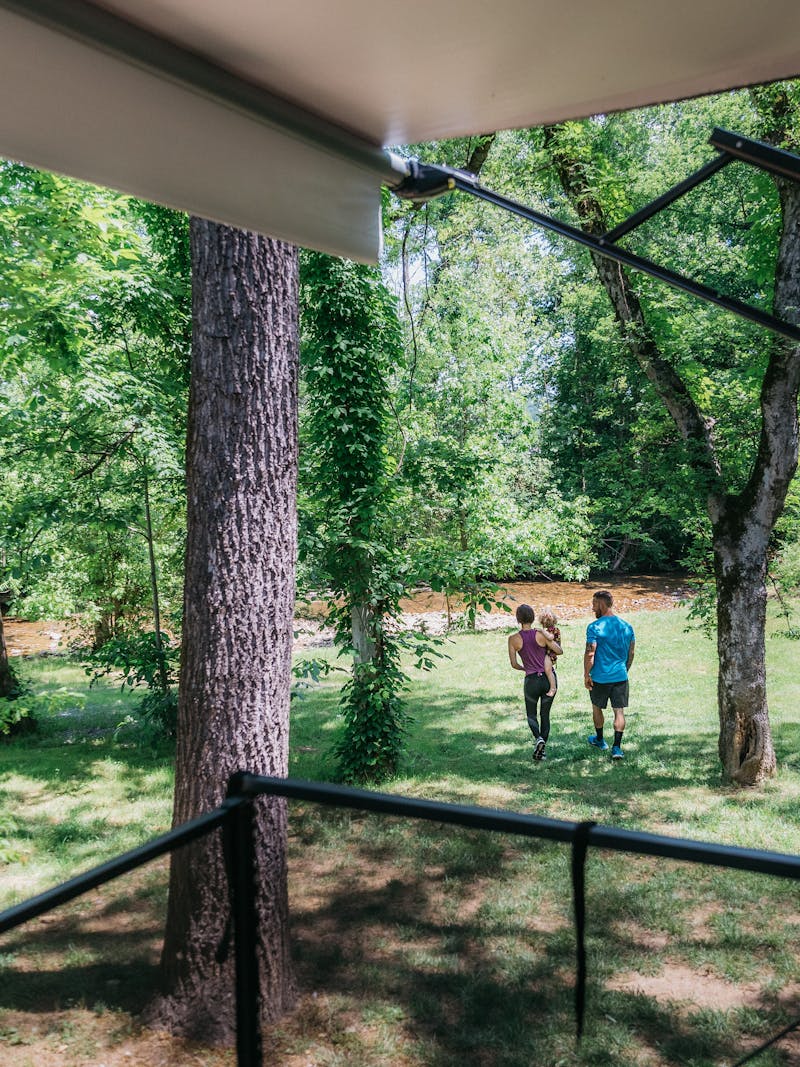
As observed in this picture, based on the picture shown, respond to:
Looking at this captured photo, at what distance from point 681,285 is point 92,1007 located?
77.4 inches

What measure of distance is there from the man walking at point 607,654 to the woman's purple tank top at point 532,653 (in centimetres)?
47

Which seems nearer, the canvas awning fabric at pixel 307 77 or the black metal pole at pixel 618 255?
the canvas awning fabric at pixel 307 77

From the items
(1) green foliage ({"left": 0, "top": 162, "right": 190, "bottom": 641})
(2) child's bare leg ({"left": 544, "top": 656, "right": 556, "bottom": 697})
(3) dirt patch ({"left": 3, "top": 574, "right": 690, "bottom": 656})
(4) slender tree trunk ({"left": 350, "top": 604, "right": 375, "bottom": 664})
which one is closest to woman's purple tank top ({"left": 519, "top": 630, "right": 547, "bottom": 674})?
(2) child's bare leg ({"left": 544, "top": 656, "right": 556, "bottom": 697})

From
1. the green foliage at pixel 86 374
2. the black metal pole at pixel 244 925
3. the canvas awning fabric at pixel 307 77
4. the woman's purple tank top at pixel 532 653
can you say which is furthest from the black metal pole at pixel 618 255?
the woman's purple tank top at pixel 532 653

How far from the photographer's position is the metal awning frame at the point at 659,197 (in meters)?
1.69

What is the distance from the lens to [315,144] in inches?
72.6

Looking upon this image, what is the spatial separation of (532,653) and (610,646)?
2.58ft

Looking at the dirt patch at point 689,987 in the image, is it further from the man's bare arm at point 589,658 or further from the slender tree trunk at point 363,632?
the man's bare arm at point 589,658

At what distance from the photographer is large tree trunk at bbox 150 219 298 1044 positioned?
12.8 ft

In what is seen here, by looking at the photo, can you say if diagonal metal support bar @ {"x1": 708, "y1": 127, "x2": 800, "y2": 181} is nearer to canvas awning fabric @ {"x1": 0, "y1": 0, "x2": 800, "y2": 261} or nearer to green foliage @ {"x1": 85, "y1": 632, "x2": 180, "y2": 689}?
canvas awning fabric @ {"x1": 0, "y1": 0, "x2": 800, "y2": 261}

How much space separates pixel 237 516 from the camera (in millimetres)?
3945

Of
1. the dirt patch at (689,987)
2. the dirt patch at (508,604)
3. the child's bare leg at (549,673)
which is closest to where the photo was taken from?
the dirt patch at (689,987)

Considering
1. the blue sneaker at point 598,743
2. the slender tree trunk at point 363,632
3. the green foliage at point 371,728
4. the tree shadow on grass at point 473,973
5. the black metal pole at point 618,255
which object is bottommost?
the blue sneaker at point 598,743

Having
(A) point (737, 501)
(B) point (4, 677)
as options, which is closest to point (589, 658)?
(A) point (737, 501)
